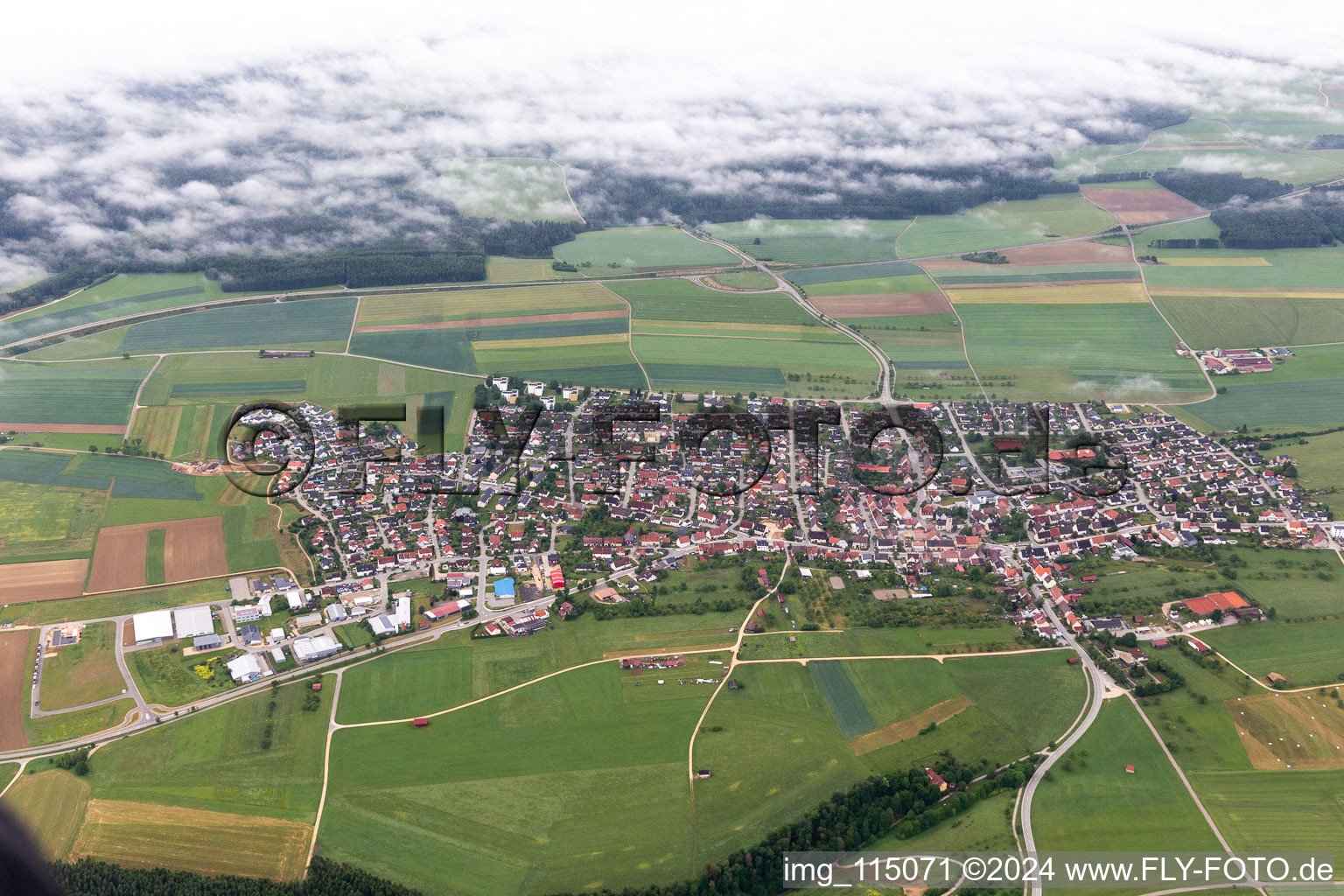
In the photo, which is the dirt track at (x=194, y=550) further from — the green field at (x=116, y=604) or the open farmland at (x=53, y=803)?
the open farmland at (x=53, y=803)

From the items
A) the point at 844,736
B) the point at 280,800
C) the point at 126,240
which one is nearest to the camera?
the point at 280,800

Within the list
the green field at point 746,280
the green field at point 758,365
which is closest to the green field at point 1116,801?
the green field at point 758,365

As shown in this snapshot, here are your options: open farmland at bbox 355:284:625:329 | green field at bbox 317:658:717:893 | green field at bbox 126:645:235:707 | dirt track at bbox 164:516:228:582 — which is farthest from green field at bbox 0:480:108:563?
open farmland at bbox 355:284:625:329

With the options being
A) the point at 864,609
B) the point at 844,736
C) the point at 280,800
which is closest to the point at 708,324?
the point at 864,609

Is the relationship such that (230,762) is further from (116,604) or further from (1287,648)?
(1287,648)

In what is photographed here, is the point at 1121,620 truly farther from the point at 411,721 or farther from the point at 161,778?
the point at 161,778

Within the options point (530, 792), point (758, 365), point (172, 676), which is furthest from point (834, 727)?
point (758, 365)

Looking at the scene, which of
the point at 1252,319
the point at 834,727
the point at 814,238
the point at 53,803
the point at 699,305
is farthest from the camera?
the point at 814,238
